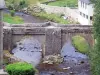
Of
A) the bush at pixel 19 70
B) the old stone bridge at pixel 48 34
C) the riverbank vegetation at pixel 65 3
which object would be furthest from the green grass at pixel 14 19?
the bush at pixel 19 70

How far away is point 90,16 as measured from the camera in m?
74.4

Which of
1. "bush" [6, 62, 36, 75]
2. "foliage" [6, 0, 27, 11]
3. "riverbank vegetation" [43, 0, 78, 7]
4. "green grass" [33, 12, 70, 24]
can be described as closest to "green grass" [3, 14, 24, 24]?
"green grass" [33, 12, 70, 24]

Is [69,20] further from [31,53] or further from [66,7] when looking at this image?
[31,53]

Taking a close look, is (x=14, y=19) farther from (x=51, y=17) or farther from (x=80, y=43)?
(x=80, y=43)

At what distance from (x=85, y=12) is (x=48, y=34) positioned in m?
14.7

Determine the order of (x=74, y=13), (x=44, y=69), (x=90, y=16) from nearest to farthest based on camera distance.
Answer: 1. (x=44, y=69)
2. (x=90, y=16)
3. (x=74, y=13)

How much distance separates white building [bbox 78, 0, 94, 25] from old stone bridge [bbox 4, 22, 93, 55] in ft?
34.1

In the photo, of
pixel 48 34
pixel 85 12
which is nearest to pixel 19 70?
pixel 48 34

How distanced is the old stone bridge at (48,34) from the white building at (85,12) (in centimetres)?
1040

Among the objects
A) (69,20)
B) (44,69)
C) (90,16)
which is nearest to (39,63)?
(44,69)

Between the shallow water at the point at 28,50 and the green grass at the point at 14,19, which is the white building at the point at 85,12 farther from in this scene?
the shallow water at the point at 28,50

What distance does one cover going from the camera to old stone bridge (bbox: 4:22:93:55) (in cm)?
6331

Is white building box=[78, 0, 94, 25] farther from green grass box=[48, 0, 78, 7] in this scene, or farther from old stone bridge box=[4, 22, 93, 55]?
green grass box=[48, 0, 78, 7]

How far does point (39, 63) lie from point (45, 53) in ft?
12.6
